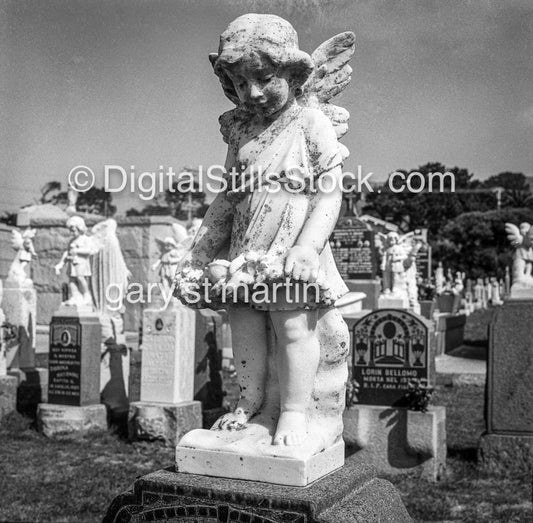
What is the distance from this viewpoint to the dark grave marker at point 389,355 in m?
6.86

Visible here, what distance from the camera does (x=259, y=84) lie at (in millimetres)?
3033

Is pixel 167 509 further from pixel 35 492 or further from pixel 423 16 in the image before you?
pixel 423 16

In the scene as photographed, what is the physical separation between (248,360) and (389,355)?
13.3 feet

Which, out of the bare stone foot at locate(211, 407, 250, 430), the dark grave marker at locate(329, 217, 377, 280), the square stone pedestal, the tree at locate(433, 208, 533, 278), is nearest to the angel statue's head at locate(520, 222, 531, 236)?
the bare stone foot at locate(211, 407, 250, 430)

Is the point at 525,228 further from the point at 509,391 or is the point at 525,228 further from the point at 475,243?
the point at 475,243

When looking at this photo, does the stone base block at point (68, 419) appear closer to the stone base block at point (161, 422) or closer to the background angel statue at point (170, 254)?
the stone base block at point (161, 422)

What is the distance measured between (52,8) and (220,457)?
17.1 ft

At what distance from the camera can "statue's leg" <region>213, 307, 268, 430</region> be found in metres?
3.11

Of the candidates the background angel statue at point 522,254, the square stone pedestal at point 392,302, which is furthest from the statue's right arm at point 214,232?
the square stone pedestal at point 392,302

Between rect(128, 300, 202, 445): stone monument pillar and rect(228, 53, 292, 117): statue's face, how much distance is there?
538 centimetres

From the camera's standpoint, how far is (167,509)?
2.86 m

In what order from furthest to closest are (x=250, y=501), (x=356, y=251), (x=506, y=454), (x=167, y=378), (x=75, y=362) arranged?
1. (x=356, y=251)
2. (x=75, y=362)
3. (x=167, y=378)
4. (x=506, y=454)
5. (x=250, y=501)

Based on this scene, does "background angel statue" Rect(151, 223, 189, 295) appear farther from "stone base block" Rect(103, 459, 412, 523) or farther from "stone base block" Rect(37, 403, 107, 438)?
"stone base block" Rect(103, 459, 412, 523)

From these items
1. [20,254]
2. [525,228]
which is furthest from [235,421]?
[20,254]
